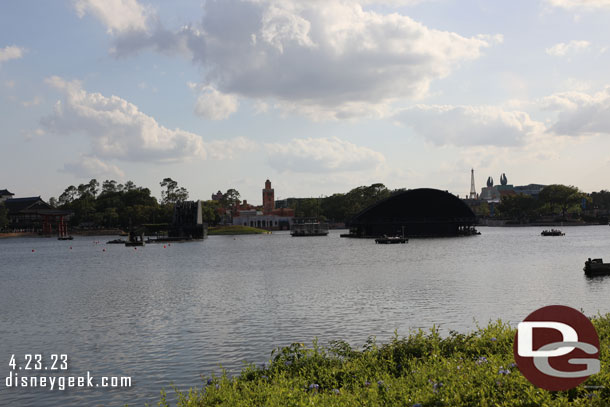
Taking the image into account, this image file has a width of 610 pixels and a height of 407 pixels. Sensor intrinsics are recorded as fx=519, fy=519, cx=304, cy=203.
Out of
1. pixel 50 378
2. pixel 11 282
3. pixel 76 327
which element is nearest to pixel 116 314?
pixel 76 327

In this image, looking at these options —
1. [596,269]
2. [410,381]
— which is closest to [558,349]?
[410,381]

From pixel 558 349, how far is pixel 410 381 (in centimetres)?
Result: 632

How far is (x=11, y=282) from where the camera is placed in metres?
69.1

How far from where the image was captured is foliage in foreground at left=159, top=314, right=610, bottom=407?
1231 cm

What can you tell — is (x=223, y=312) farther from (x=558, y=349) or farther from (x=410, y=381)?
(x=558, y=349)

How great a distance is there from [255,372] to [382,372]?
4586 millimetres

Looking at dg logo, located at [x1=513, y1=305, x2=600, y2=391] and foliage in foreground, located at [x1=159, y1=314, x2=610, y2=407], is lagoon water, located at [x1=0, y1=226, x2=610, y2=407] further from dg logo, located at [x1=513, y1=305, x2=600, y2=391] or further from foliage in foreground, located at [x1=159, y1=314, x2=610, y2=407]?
dg logo, located at [x1=513, y1=305, x2=600, y2=391]

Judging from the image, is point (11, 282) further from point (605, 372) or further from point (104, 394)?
point (605, 372)

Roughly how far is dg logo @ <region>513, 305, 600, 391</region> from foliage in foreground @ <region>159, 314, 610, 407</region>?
287 centimetres

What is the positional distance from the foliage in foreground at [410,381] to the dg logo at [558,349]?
287cm

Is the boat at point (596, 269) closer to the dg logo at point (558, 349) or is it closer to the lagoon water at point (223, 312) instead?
the lagoon water at point (223, 312)

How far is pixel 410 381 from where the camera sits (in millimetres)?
14695

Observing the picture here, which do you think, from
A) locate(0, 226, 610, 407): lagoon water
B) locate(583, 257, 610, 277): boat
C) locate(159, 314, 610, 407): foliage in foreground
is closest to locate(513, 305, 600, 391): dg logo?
locate(159, 314, 610, 407): foliage in foreground

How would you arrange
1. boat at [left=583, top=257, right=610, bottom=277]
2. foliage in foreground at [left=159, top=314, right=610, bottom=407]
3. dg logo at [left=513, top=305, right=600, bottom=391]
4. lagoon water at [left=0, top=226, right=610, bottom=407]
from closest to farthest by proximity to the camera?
dg logo at [left=513, top=305, right=600, bottom=391], foliage in foreground at [left=159, top=314, right=610, bottom=407], lagoon water at [left=0, top=226, right=610, bottom=407], boat at [left=583, top=257, right=610, bottom=277]
